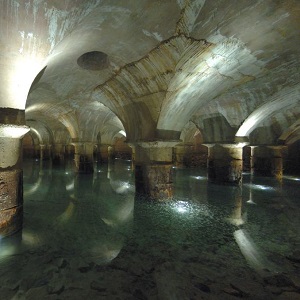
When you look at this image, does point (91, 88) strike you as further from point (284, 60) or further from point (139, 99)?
point (284, 60)

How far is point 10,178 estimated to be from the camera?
3.39 metres

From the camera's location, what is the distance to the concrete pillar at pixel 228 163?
8.71 metres

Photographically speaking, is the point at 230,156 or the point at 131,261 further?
the point at 230,156

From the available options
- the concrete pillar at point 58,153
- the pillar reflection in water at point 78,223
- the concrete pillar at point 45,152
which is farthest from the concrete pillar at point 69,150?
the pillar reflection in water at point 78,223

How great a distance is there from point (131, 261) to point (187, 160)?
532 inches

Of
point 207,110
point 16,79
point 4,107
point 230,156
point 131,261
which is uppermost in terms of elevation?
point 207,110

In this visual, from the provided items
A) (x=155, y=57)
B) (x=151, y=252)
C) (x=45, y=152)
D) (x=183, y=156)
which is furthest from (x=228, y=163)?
(x=45, y=152)

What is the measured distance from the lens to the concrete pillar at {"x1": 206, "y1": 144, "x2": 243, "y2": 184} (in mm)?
8711

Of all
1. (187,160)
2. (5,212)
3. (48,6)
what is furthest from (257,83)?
(187,160)

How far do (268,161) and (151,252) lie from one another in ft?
35.3

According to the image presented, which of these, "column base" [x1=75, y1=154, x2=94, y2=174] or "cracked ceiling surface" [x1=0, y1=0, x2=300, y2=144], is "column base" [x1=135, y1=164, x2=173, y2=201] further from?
"column base" [x1=75, y1=154, x2=94, y2=174]

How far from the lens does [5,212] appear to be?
330 cm

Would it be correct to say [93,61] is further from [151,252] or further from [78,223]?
[151,252]

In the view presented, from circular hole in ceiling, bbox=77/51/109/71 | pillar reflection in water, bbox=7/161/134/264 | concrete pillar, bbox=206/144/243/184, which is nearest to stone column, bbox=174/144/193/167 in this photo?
concrete pillar, bbox=206/144/243/184
